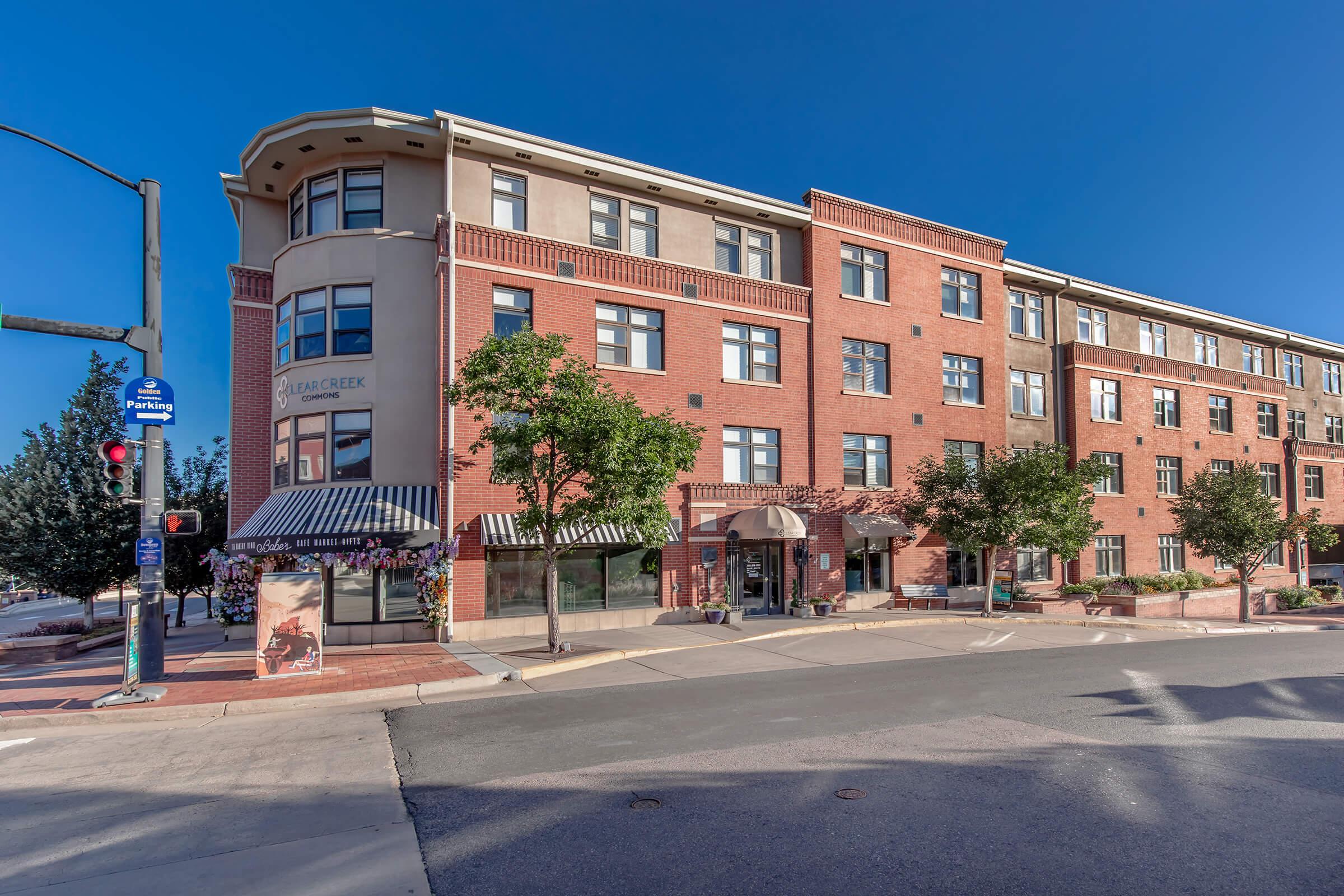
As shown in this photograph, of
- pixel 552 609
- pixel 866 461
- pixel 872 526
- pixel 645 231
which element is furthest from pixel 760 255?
pixel 552 609

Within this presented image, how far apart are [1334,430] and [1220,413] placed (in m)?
12.9

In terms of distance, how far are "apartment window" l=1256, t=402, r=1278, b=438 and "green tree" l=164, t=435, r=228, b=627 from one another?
43867mm

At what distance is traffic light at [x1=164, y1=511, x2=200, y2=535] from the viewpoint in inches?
462

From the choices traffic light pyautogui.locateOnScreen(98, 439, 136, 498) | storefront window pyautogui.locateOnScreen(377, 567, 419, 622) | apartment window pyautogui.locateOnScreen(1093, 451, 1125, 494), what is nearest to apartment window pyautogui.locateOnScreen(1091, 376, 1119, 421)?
apartment window pyautogui.locateOnScreen(1093, 451, 1125, 494)

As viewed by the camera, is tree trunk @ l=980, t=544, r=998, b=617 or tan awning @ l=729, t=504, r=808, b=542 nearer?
tan awning @ l=729, t=504, r=808, b=542

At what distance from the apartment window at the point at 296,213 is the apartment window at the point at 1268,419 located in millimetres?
41257

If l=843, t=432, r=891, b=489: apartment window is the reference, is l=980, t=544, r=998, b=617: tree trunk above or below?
below

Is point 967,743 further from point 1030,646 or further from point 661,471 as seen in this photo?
point 1030,646

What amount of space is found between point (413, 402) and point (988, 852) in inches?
657

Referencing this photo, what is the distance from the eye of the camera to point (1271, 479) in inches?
1467

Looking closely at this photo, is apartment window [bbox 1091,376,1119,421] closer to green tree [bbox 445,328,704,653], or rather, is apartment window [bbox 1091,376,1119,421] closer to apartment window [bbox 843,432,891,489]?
apartment window [bbox 843,432,891,489]

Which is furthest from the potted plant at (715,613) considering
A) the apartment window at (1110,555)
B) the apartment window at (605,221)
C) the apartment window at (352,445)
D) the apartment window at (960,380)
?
the apartment window at (1110,555)

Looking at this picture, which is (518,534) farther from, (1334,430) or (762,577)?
(1334,430)

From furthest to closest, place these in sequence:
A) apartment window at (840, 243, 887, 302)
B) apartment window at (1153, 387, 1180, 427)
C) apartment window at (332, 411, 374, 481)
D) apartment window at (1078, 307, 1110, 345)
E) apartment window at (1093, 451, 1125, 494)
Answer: apartment window at (1153, 387, 1180, 427), apartment window at (1078, 307, 1110, 345), apartment window at (1093, 451, 1125, 494), apartment window at (840, 243, 887, 302), apartment window at (332, 411, 374, 481)
